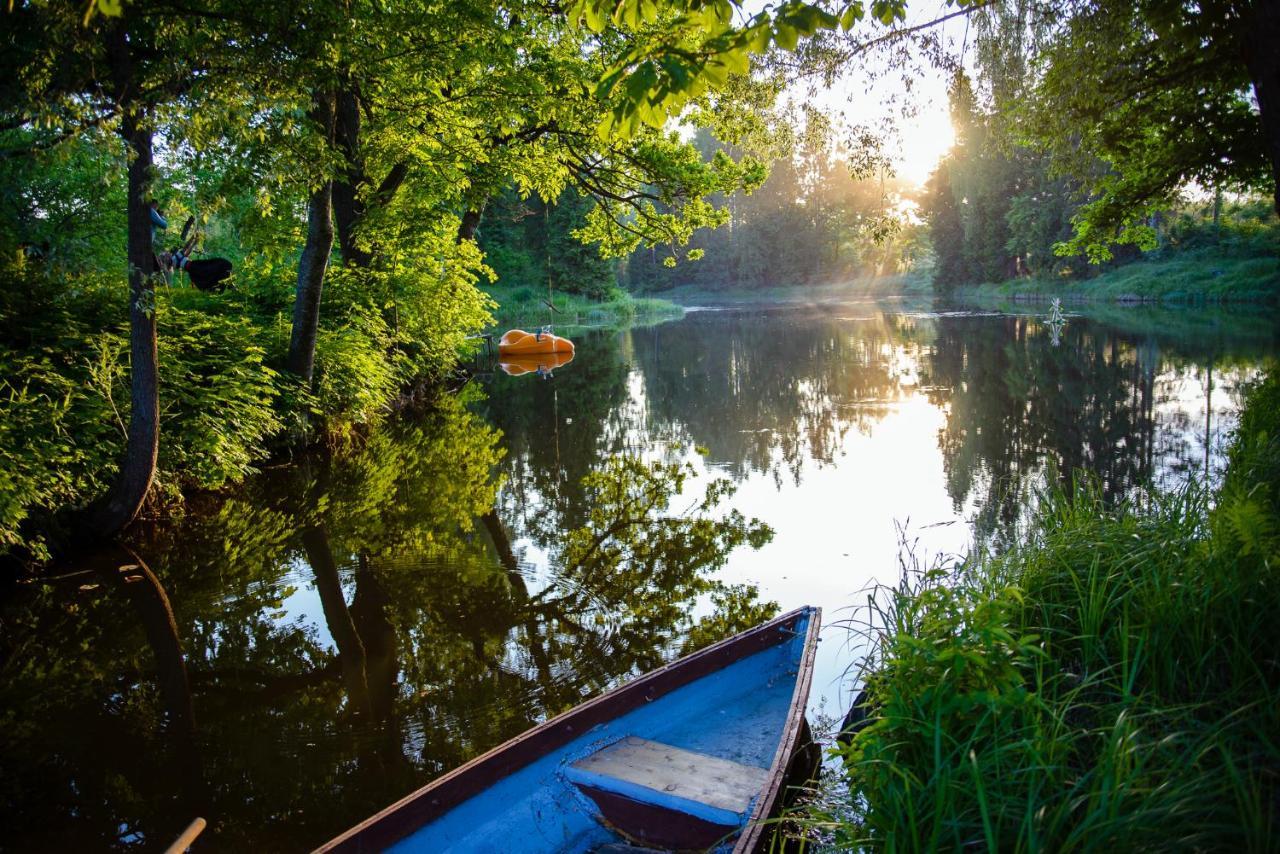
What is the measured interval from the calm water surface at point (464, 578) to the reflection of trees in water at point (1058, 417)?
80 millimetres

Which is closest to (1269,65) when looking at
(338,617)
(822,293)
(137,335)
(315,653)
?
(315,653)

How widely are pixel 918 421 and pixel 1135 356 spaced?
9836 millimetres

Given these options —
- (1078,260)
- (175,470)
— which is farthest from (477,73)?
(1078,260)

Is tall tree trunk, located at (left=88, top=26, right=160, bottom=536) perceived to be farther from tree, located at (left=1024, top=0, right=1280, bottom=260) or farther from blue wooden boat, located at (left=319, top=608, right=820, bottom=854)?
tree, located at (left=1024, top=0, right=1280, bottom=260)

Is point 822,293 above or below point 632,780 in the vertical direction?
above

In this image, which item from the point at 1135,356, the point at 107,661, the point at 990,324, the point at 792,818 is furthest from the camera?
the point at 990,324

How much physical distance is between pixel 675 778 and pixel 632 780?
8.5 inches

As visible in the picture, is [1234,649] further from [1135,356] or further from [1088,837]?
[1135,356]

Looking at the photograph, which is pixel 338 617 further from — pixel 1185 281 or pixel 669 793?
pixel 1185 281

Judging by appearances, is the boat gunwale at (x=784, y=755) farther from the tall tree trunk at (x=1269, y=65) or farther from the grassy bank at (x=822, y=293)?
the grassy bank at (x=822, y=293)

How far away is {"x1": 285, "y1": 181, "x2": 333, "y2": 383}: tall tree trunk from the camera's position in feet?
37.6

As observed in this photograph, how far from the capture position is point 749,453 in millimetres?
12352

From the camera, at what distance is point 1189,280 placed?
37.7 m

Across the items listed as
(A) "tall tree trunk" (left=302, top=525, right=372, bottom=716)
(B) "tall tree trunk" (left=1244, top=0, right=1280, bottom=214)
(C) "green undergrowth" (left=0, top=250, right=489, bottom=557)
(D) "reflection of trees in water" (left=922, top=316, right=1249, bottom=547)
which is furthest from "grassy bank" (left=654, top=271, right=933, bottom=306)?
(B) "tall tree trunk" (left=1244, top=0, right=1280, bottom=214)
